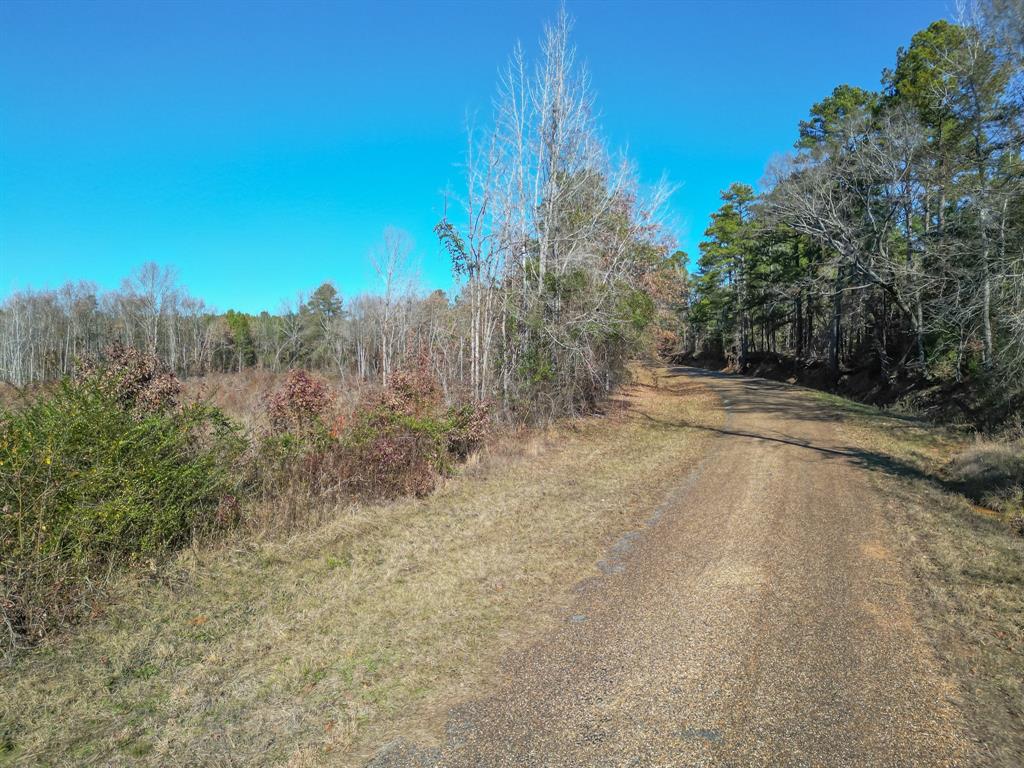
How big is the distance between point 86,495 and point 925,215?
25.6 metres

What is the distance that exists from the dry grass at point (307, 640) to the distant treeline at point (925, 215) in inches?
430

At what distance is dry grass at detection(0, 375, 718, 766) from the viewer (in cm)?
305

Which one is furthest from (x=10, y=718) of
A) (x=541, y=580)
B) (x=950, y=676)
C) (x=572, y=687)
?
(x=950, y=676)

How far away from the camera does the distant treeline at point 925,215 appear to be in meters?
12.7

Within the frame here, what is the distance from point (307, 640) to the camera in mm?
4090

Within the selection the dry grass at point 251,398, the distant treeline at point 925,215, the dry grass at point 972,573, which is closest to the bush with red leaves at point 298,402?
the dry grass at point 251,398

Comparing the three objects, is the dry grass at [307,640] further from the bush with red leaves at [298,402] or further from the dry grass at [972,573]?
the bush with red leaves at [298,402]

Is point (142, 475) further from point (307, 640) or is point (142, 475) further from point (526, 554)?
point (526, 554)

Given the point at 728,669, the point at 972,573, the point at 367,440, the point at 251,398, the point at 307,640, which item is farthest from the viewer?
the point at 251,398

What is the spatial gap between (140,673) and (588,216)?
47.2 ft

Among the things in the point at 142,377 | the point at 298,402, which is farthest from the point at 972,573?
the point at 142,377

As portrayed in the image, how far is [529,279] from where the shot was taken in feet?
47.9

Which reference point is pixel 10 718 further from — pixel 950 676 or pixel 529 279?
pixel 529 279

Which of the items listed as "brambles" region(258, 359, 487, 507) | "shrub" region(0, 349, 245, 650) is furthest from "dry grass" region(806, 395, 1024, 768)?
"brambles" region(258, 359, 487, 507)
